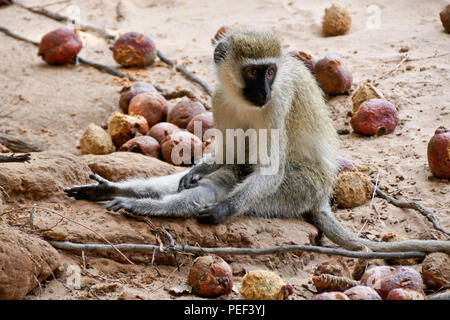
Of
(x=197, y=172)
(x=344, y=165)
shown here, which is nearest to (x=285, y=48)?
(x=344, y=165)

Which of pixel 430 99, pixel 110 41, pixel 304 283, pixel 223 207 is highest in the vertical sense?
pixel 110 41

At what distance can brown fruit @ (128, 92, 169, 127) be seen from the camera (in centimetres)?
596

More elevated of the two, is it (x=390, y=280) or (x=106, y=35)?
(x=106, y=35)

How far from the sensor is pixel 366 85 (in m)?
5.81

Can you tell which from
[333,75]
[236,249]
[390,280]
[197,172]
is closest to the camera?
[390,280]

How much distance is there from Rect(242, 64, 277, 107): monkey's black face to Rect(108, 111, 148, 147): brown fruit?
1890 mm

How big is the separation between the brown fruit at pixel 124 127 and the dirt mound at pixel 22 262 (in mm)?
2600

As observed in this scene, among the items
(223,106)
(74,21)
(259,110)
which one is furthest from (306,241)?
(74,21)

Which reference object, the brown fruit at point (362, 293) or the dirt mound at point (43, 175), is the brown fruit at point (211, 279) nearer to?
the brown fruit at point (362, 293)

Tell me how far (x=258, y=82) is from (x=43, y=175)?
5.61 feet

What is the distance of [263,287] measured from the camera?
9.78ft

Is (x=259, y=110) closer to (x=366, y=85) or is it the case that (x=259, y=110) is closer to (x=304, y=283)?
(x=304, y=283)

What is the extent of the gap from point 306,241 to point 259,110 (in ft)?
3.37

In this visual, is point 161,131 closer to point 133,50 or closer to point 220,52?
point 220,52
